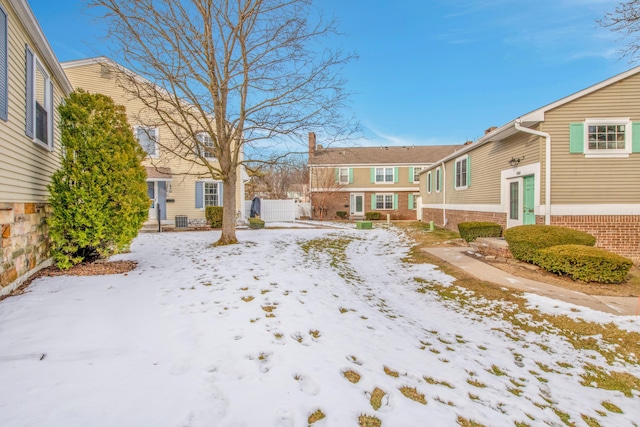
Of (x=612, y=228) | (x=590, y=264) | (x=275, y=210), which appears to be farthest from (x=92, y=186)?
(x=275, y=210)

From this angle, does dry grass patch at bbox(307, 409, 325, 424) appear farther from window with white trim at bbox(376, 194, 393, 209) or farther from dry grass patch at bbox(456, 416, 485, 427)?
window with white trim at bbox(376, 194, 393, 209)

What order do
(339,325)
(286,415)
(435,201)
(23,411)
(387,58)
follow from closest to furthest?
1. (23,411)
2. (286,415)
3. (339,325)
4. (387,58)
5. (435,201)

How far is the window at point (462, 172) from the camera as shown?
1483cm

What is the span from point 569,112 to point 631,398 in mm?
8681

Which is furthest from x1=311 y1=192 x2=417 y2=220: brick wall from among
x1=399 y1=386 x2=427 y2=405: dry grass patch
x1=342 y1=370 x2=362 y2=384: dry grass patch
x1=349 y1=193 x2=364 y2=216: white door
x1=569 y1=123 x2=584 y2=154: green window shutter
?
x1=399 y1=386 x2=427 y2=405: dry grass patch

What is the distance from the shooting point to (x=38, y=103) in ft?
21.1

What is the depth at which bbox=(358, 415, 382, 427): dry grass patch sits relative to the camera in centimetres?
236

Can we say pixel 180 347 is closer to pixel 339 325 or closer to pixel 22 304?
pixel 339 325

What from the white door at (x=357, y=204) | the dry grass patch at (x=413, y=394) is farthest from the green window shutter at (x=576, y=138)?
the white door at (x=357, y=204)

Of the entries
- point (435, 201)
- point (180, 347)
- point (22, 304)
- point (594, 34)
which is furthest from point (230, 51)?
point (435, 201)

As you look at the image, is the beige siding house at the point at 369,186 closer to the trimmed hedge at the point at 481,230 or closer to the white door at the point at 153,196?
the white door at the point at 153,196

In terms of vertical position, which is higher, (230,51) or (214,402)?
(230,51)

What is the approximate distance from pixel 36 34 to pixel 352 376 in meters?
7.61

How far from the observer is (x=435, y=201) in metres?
19.9
